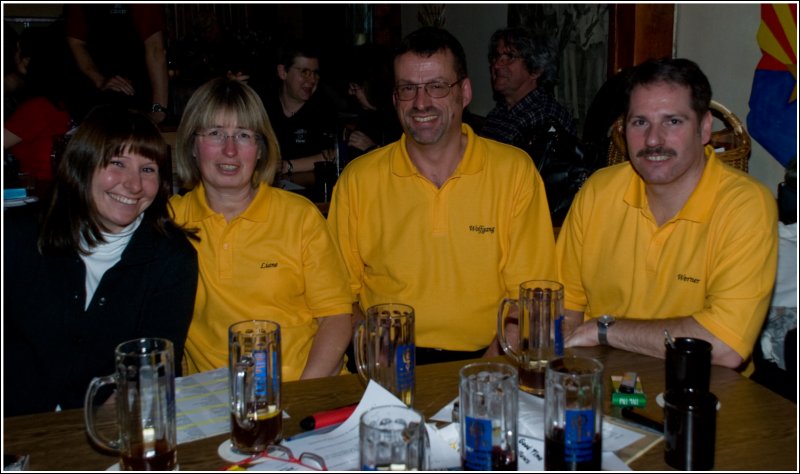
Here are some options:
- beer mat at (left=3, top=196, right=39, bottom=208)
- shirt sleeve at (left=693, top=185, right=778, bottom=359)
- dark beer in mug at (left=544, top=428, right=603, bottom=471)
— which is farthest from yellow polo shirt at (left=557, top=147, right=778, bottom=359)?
beer mat at (left=3, top=196, right=39, bottom=208)

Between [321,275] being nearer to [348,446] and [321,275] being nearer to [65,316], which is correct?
[65,316]

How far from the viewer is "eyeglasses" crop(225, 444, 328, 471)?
127cm

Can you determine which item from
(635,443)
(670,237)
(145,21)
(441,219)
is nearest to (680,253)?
(670,237)

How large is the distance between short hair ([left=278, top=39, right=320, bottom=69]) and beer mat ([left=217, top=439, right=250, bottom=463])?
3428 millimetres

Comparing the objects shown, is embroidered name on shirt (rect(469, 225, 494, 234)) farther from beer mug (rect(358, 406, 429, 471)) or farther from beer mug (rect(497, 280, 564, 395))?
beer mug (rect(358, 406, 429, 471))

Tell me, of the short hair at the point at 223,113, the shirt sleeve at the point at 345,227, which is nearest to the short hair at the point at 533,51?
the shirt sleeve at the point at 345,227

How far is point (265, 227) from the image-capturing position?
6.88 feet

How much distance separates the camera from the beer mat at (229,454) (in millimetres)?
1300

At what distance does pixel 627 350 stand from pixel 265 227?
3.13 feet

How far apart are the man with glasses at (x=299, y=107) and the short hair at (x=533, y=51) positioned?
3.38 ft

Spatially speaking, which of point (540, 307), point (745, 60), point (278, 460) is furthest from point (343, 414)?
point (745, 60)

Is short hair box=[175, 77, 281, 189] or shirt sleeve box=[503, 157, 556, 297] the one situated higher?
short hair box=[175, 77, 281, 189]

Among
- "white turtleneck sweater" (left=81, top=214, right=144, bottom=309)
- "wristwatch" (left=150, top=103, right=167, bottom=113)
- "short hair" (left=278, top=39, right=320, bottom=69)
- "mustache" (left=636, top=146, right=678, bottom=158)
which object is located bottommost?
"white turtleneck sweater" (left=81, top=214, right=144, bottom=309)

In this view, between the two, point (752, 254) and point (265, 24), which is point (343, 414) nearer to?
point (752, 254)
